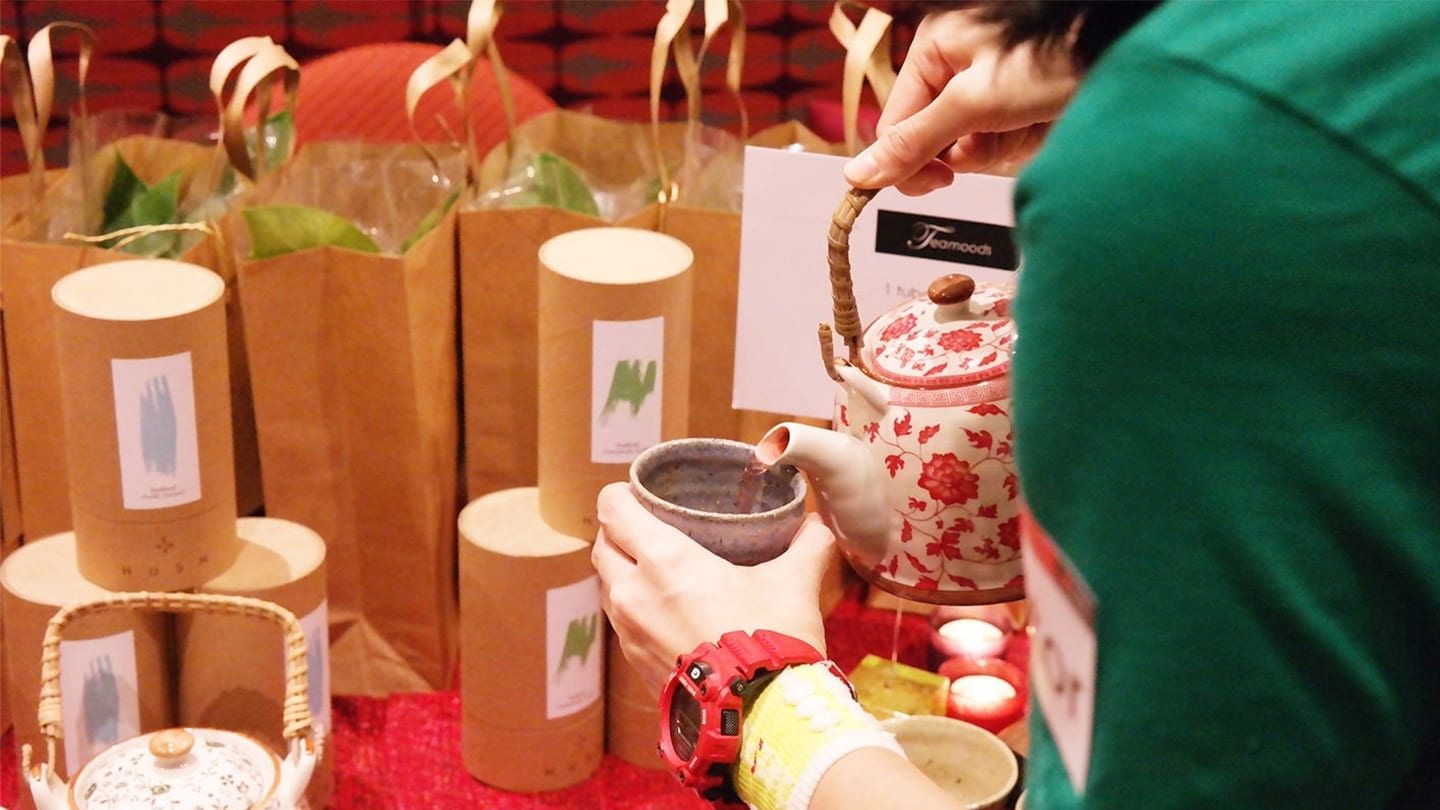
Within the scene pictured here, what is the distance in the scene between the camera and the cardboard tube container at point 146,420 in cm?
149

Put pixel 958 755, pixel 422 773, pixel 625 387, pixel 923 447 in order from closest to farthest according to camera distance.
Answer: pixel 923 447, pixel 958 755, pixel 625 387, pixel 422 773

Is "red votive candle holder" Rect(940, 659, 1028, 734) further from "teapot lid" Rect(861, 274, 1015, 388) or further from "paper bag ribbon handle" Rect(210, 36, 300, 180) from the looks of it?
"paper bag ribbon handle" Rect(210, 36, 300, 180)

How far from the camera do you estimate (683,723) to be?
927 mm

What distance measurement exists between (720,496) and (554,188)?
31.6 inches

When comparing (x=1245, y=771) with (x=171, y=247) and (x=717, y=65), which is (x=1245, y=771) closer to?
(x=171, y=247)

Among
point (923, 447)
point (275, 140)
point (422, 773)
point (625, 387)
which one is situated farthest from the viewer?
point (275, 140)

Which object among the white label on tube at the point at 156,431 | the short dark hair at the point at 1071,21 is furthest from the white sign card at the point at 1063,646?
the white label on tube at the point at 156,431

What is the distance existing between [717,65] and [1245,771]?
8.46 feet

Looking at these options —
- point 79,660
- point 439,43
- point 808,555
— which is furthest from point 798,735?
point 439,43

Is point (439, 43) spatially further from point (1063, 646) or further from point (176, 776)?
point (1063, 646)

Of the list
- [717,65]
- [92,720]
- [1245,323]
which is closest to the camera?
[1245,323]

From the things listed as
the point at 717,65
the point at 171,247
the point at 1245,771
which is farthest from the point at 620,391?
the point at 717,65

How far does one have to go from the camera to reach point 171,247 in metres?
1.74

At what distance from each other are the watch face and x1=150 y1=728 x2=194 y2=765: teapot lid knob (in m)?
0.60
